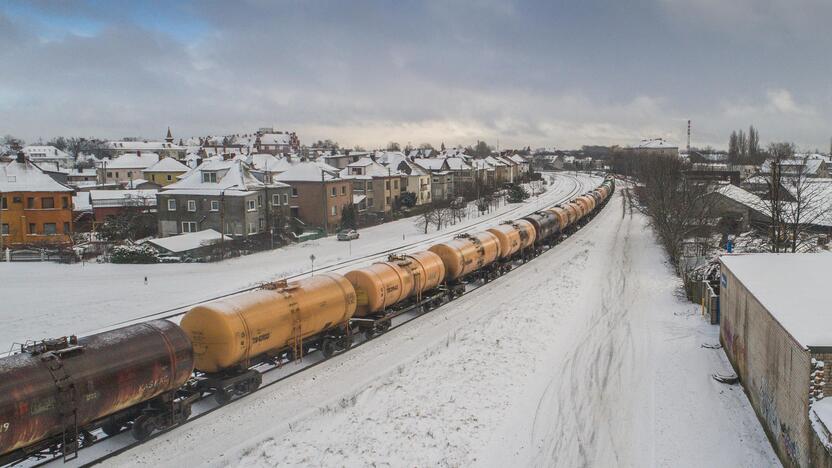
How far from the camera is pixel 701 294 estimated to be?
3088 cm

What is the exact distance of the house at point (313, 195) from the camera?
69.4 meters

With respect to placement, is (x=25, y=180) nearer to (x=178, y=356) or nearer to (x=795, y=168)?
(x=178, y=356)

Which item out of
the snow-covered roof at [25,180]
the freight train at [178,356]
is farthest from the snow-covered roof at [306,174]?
the freight train at [178,356]

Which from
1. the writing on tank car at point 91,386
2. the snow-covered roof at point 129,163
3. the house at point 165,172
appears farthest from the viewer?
the snow-covered roof at point 129,163

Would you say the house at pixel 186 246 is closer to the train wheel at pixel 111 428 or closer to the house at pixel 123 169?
the train wheel at pixel 111 428

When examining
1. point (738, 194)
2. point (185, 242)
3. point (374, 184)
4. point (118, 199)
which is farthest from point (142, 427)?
point (374, 184)

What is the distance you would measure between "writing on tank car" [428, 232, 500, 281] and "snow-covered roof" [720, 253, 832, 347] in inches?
498

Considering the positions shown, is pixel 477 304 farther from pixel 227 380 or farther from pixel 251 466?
pixel 251 466

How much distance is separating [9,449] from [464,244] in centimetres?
2362

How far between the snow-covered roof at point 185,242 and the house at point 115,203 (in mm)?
20290

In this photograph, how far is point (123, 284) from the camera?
1502 inches

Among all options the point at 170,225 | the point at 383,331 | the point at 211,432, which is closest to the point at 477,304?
the point at 383,331

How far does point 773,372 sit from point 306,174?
6092 centimetres

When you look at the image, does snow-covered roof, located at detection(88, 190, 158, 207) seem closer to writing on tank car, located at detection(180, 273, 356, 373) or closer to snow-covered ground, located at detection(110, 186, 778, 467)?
snow-covered ground, located at detection(110, 186, 778, 467)
